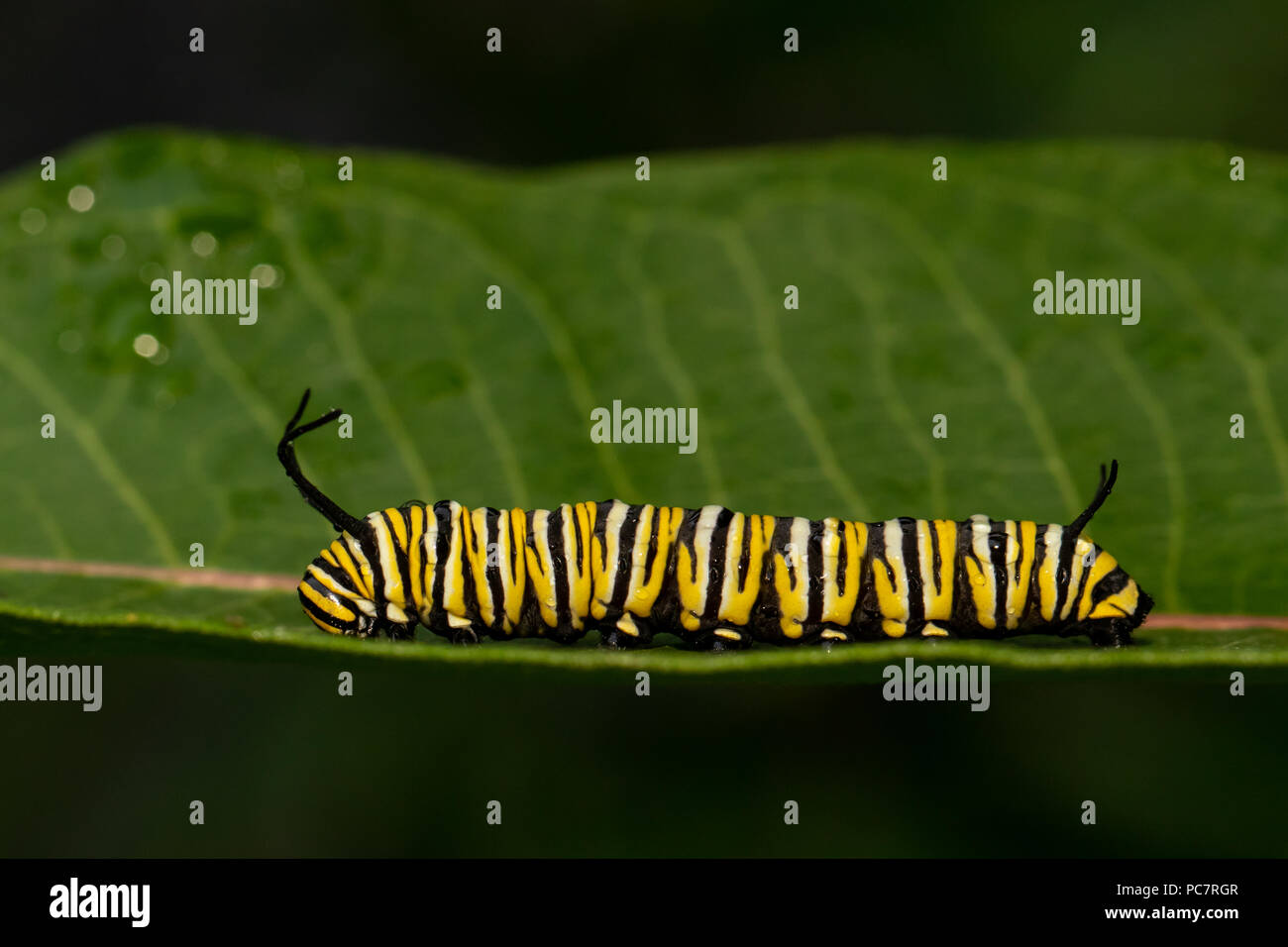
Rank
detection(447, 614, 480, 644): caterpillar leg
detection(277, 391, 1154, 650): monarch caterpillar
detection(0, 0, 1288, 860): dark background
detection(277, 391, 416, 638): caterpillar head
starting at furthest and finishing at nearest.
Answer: detection(0, 0, 1288, 860): dark background → detection(447, 614, 480, 644): caterpillar leg → detection(277, 391, 1154, 650): monarch caterpillar → detection(277, 391, 416, 638): caterpillar head

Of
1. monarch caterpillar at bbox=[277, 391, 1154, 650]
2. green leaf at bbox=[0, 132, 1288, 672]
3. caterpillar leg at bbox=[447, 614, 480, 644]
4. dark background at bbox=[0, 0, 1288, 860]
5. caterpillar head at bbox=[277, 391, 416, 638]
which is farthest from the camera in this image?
dark background at bbox=[0, 0, 1288, 860]

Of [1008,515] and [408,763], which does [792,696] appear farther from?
[1008,515]

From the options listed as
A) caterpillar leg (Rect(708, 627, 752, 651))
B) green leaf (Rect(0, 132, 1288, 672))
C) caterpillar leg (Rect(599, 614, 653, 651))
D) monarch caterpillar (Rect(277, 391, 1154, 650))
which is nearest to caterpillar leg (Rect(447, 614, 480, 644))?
monarch caterpillar (Rect(277, 391, 1154, 650))

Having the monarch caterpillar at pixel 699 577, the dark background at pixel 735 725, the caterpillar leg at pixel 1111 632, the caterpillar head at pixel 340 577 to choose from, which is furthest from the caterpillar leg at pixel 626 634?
the caterpillar leg at pixel 1111 632

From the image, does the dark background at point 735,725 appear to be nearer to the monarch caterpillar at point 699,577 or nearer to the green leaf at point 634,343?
the monarch caterpillar at point 699,577

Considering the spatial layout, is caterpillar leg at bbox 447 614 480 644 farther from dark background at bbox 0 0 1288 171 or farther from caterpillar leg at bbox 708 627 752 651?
dark background at bbox 0 0 1288 171
